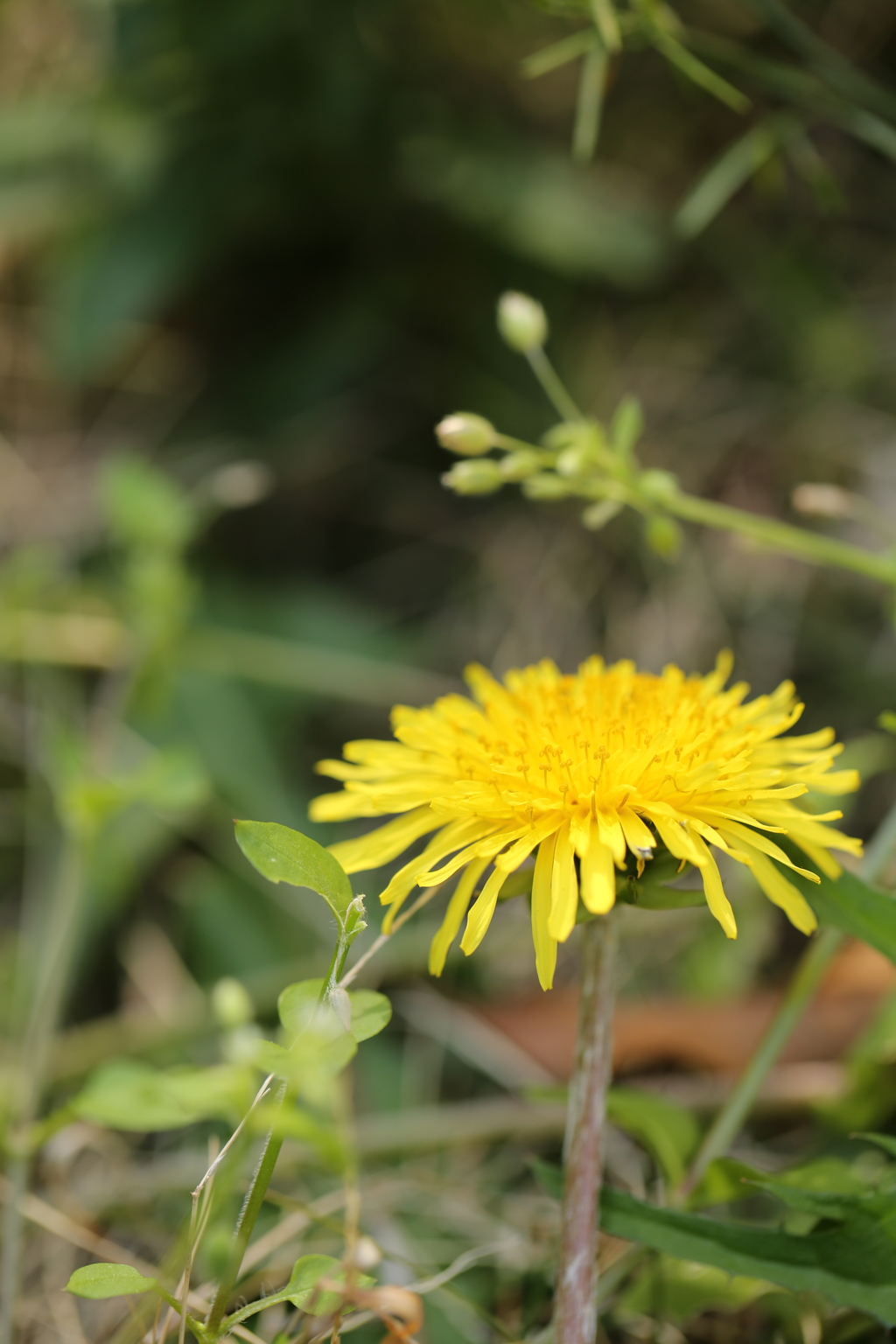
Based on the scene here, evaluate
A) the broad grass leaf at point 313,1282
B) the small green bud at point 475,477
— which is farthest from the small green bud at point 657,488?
the broad grass leaf at point 313,1282

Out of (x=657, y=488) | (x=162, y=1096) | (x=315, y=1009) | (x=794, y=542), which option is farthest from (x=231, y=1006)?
(x=794, y=542)

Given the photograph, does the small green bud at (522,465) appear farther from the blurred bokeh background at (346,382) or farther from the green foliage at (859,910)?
the blurred bokeh background at (346,382)

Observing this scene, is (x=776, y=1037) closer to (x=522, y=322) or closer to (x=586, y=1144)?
(x=586, y=1144)

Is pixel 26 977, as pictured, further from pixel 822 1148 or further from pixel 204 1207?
pixel 822 1148

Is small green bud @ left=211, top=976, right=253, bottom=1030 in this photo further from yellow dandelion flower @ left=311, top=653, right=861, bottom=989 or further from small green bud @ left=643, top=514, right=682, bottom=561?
small green bud @ left=643, top=514, right=682, bottom=561

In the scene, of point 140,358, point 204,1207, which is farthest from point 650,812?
point 140,358
